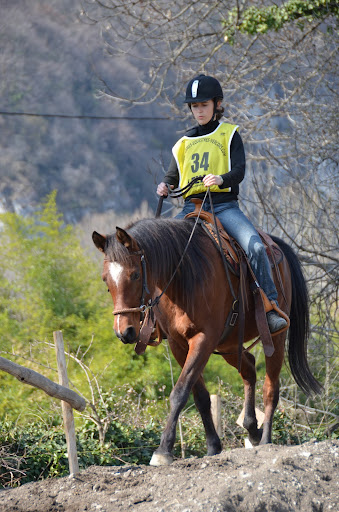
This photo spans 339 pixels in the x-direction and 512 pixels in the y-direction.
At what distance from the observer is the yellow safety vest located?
16.8 feet

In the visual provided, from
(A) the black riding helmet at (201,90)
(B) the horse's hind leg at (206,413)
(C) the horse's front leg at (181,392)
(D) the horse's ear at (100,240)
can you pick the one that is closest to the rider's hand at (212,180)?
(A) the black riding helmet at (201,90)

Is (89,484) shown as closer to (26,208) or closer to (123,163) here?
(26,208)

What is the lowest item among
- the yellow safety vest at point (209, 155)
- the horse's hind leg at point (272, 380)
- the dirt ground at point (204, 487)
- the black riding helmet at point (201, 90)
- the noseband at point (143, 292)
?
the dirt ground at point (204, 487)

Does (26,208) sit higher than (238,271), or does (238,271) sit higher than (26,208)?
(26,208)

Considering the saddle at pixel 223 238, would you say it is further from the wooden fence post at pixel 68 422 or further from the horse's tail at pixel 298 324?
the wooden fence post at pixel 68 422

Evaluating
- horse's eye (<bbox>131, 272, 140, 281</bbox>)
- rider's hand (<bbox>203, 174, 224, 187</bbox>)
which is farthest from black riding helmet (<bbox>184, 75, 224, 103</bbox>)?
horse's eye (<bbox>131, 272, 140, 281</bbox>)

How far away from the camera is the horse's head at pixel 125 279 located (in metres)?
4.04

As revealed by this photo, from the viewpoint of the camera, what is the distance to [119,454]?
22.1 feet

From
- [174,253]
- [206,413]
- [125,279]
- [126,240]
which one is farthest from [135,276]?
[206,413]

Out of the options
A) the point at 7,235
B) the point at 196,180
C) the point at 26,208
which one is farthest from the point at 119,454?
the point at 26,208

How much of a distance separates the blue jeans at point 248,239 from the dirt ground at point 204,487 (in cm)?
139

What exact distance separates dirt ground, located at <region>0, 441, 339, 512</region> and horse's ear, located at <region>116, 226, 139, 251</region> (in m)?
1.46

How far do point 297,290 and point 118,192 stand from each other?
58.1 ft

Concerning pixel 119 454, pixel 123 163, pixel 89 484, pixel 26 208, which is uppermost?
pixel 123 163
